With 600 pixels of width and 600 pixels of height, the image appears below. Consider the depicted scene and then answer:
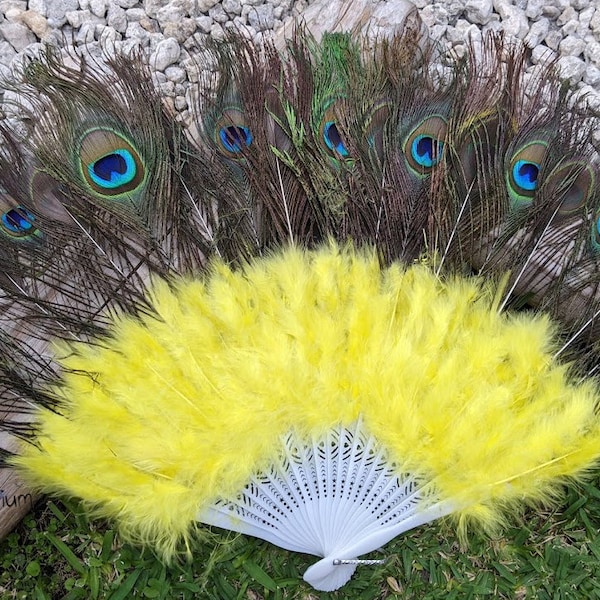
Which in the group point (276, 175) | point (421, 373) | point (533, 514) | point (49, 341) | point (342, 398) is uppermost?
point (276, 175)

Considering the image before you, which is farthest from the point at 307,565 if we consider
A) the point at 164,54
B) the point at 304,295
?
the point at 164,54

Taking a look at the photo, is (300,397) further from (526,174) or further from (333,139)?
(526,174)

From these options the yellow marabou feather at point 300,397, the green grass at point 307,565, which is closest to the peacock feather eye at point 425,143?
the yellow marabou feather at point 300,397

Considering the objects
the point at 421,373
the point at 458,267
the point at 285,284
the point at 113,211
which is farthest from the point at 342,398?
the point at 113,211

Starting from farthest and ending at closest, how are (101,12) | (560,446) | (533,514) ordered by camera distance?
(101,12)
(533,514)
(560,446)

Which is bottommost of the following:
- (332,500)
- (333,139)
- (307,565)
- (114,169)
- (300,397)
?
(307,565)

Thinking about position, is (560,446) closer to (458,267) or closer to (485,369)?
(485,369)
